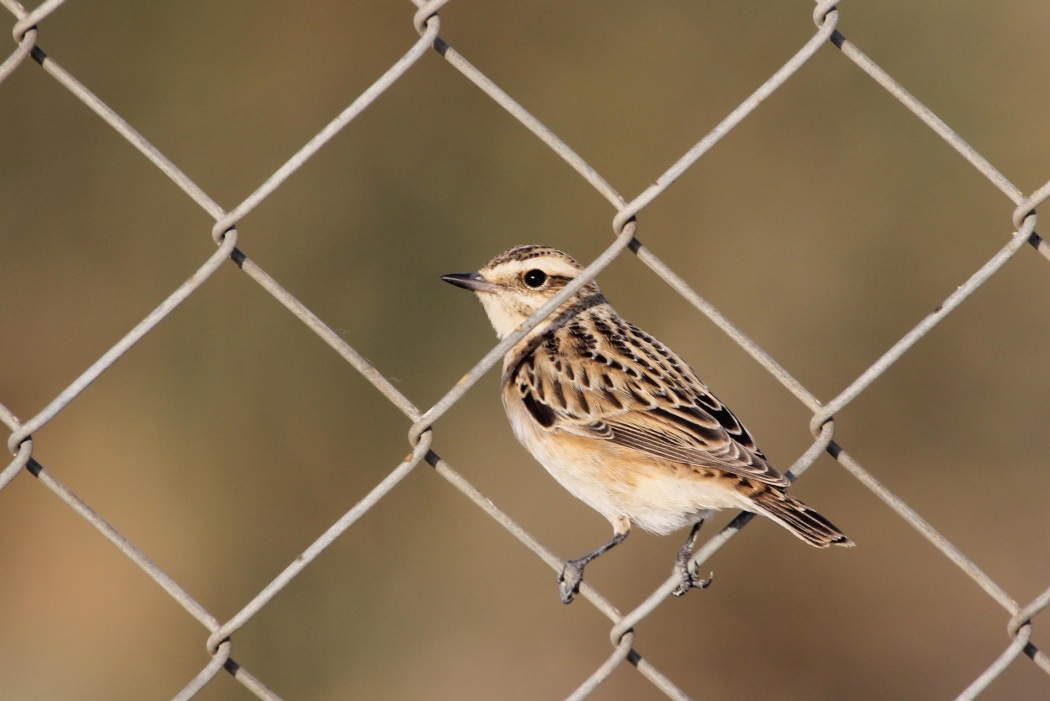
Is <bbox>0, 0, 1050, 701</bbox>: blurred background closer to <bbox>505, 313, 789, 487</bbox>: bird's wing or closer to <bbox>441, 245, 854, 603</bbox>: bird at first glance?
<bbox>441, 245, 854, 603</bbox>: bird

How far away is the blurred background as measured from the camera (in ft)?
23.1

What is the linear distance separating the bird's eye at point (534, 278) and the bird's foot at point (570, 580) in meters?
1.42

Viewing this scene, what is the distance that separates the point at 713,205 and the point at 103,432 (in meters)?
4.22

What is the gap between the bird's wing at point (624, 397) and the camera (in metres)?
4.36

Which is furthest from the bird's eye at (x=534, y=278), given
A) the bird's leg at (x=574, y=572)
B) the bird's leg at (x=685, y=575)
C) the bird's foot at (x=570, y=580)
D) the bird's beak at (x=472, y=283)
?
the bird's foot at (x=570, y=580)

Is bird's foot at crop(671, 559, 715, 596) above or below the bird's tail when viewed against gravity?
below

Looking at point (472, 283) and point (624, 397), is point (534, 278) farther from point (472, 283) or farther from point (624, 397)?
point (624, 397)

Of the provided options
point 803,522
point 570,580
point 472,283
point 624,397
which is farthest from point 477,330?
point 570,580

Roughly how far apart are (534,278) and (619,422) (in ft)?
2.54

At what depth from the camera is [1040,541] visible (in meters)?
7.80

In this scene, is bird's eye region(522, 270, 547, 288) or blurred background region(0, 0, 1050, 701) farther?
blurred background region(0, 0, 1050, 701)

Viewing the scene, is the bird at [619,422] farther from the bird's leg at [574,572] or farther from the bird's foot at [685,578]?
the bird's foot at [685,578]

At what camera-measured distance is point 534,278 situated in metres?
4.93

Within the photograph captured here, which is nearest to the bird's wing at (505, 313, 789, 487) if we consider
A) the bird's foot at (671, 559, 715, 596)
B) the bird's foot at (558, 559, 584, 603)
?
the bird's foot at (671, 559, 715, 596)
